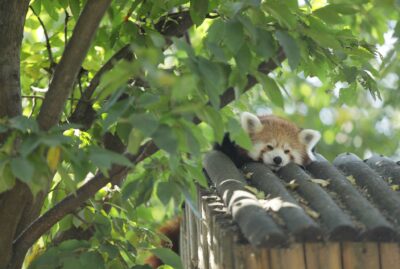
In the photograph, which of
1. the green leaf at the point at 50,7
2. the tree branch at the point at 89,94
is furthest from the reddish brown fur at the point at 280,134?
the green leaf at the point at 50,7

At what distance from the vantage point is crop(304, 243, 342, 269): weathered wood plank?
11.5 ft

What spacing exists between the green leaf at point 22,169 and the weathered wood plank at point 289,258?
110 centimetres

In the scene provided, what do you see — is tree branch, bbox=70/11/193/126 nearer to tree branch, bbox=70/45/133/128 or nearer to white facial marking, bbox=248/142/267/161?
tree branch, bbox=70/45/133/128

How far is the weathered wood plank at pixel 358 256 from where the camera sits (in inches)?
139

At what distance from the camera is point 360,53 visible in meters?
4.10

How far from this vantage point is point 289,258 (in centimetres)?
349

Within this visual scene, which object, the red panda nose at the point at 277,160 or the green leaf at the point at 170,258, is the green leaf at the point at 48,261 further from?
the red panda nose at the point at 277,160

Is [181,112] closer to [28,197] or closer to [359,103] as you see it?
[28,197]

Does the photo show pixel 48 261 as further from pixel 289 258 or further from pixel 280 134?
pixel 280 134

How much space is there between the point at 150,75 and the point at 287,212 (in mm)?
921

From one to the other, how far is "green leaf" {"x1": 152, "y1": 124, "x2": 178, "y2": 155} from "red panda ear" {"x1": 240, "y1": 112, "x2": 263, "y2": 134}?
3.43 meters

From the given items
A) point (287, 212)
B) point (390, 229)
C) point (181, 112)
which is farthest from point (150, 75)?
point (390, 229)

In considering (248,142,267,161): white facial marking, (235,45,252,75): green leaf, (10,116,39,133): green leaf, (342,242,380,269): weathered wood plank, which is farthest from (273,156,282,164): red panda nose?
(10,116,39,133): green leaf

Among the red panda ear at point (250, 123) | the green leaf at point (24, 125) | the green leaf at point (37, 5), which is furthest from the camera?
the red panda ear at point (250, 123)
